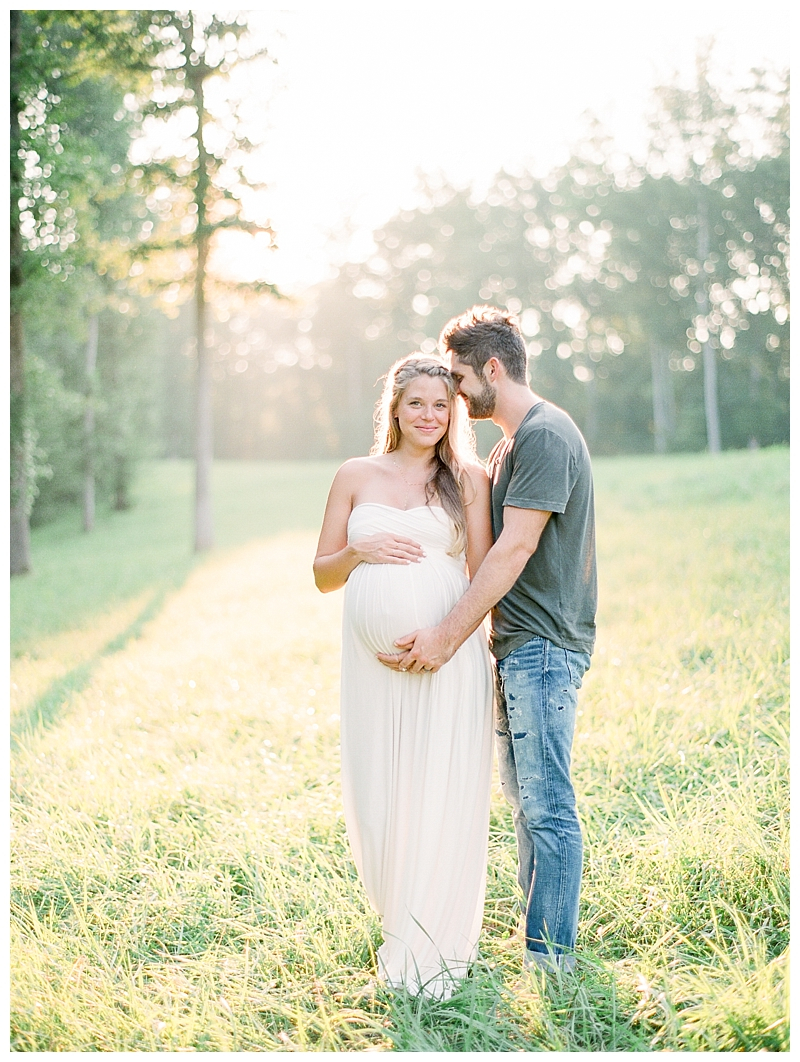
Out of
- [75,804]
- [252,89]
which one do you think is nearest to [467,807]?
[75,804]

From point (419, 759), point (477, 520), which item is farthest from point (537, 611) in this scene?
point (419, 759)

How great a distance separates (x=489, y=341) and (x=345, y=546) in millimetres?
962

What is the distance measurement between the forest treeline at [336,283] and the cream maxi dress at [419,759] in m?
10.7

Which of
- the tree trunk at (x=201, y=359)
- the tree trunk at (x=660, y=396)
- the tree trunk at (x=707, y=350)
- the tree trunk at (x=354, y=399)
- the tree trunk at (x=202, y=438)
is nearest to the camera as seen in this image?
the tree trunk at (x=201, y=359)

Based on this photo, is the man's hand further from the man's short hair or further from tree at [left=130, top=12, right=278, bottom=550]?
tree at [left=130, top=12, right=278, bottom=550]

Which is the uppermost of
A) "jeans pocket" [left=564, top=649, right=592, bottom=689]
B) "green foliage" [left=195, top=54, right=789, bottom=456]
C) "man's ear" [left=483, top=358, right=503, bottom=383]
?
"green foliage" [left=195, top=54, right=789, bottom=456]

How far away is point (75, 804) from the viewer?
464 cm

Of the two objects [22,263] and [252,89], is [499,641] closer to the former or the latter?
[22,263]

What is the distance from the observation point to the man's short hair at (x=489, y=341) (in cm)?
314

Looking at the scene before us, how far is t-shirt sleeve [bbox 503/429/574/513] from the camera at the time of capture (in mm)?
2910

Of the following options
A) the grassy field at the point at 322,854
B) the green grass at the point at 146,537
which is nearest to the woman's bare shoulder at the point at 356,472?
the grassy field at the point at 322,854

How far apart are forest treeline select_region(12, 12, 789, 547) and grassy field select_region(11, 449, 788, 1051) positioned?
790cm

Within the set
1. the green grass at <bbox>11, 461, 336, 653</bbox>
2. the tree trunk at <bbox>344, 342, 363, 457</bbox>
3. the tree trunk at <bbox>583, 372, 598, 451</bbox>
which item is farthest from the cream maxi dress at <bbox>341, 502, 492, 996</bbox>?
the tree trunk at <bbox>344, 342, 363, 457</bbox>

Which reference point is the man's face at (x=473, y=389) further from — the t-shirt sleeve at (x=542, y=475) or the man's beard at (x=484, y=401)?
the t-shirt sleeve at (x=542, y=475)
